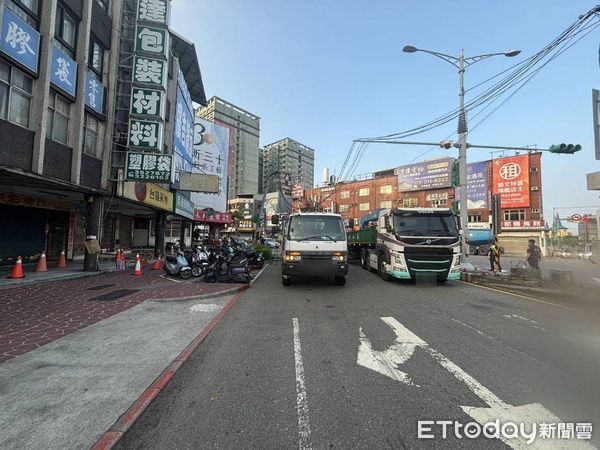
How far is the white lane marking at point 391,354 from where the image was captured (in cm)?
426

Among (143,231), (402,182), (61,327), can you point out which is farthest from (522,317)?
(402,182)

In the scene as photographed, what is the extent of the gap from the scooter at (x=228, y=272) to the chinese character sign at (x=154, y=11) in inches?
488

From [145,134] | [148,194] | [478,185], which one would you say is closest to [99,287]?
A: [148,194]

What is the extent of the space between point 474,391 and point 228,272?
31.9 feet

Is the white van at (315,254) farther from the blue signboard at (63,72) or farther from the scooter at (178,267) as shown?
the blue signboard at (63,72)

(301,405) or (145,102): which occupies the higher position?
(145,102)

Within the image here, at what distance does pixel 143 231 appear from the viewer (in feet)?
100

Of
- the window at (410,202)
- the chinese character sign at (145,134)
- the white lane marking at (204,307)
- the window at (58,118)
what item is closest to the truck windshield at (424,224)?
the white lane marking at (204,307)

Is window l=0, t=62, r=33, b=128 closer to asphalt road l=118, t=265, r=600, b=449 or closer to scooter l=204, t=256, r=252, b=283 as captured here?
scooter l=204, t=256, r=252, b=283

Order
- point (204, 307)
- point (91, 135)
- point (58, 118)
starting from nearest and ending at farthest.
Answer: point (204, 307) → point (58, 118) → point (91, 135)

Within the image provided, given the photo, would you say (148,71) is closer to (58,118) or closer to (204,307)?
(58,118)

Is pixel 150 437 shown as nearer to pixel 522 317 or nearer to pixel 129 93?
pixel 522 317

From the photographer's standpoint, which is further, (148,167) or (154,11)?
(154,11)

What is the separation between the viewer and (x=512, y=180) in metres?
48.5
